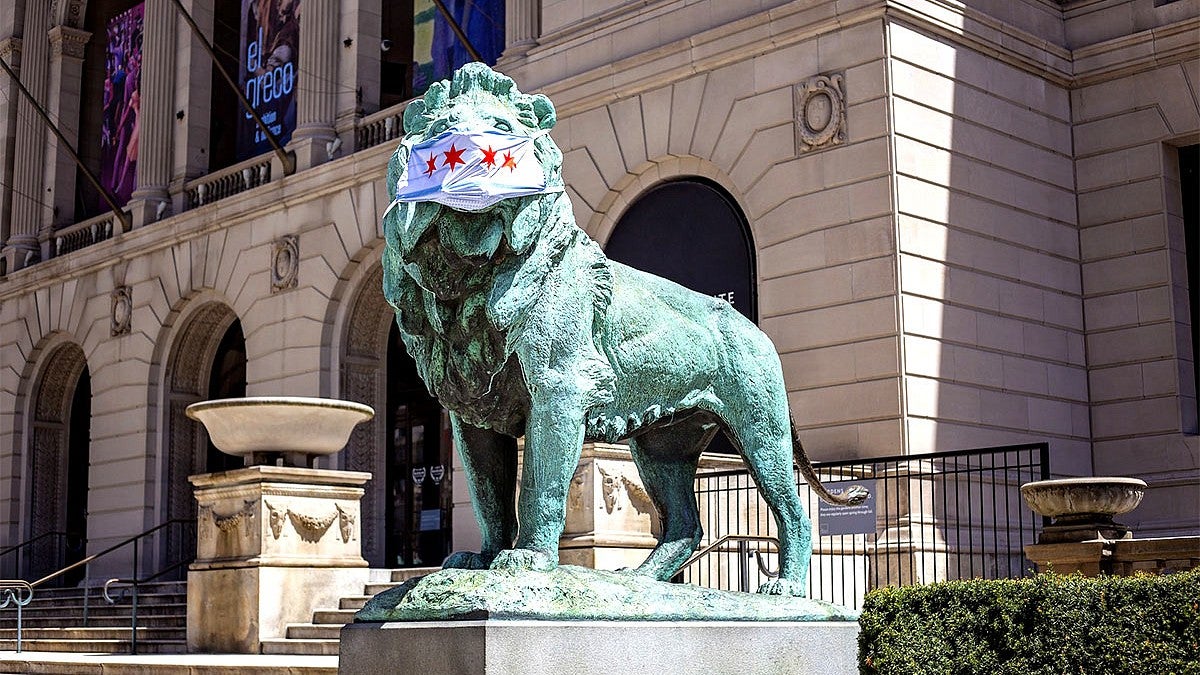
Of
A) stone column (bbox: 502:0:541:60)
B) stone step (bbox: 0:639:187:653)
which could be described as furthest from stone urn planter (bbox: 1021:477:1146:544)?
stone column (bbox: 502:0:541:60)

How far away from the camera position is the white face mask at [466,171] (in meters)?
6.10

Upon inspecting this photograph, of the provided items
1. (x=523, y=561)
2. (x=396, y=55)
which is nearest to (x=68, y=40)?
(x=396, y=55)

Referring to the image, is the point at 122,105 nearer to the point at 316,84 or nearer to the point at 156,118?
the point at 156,118

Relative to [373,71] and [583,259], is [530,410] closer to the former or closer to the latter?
[583,259]

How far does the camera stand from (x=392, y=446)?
29.3 m

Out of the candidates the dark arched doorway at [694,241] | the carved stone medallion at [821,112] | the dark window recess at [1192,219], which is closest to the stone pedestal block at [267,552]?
the dark arched doorway at [694,241]

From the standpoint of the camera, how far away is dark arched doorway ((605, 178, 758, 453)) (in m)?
22.0

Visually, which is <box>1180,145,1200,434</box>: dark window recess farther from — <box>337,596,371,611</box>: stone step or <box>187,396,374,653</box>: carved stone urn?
<box>337,596,371,611</box>: stone step

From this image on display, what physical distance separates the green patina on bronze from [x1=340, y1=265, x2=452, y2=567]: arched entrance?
2111 cm

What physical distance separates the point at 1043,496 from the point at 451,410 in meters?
10.1

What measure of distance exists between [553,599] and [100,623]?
62.4ft

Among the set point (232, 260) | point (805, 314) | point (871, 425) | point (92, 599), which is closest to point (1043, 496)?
point (871, 425)

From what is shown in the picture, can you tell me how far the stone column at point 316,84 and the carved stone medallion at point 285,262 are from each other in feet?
5.09

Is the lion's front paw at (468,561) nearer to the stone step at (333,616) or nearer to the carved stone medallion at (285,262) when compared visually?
the stone step at (333,616)
